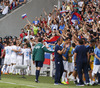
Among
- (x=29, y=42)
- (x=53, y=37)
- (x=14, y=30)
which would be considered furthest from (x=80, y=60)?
(x=14, y=30)

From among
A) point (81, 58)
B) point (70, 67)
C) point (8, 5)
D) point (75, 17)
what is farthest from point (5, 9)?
point (81, 58)

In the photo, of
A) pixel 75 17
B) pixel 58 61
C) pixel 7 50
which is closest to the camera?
pixel 58 61

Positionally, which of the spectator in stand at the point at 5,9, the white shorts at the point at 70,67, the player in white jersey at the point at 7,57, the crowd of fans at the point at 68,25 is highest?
the spectator in stand at the point at 5,9

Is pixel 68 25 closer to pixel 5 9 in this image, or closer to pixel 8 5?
pixel 5 9

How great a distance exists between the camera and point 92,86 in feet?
58.4

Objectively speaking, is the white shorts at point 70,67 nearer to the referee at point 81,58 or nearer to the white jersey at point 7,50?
the referee at point 81,58

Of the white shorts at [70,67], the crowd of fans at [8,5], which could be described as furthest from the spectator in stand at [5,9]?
the white shorts at [70,67]

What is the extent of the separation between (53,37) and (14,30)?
34.9 feet

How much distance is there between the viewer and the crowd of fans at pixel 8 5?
34706 millimetres

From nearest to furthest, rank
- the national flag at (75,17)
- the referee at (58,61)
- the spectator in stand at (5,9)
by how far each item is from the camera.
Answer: the referee at (58,61)
the national flag at (75,17)
the spectator in stand at (5,9)

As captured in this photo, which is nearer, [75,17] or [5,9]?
[75,17]

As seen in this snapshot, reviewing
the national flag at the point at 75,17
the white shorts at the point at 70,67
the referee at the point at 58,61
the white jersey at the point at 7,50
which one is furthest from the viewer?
the national flag at the point at 75,17

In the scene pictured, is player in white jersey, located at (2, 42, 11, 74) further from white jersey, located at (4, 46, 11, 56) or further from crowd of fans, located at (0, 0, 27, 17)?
crowd of fans, located at (0, 0, 27, 17)

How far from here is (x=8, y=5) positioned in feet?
115
